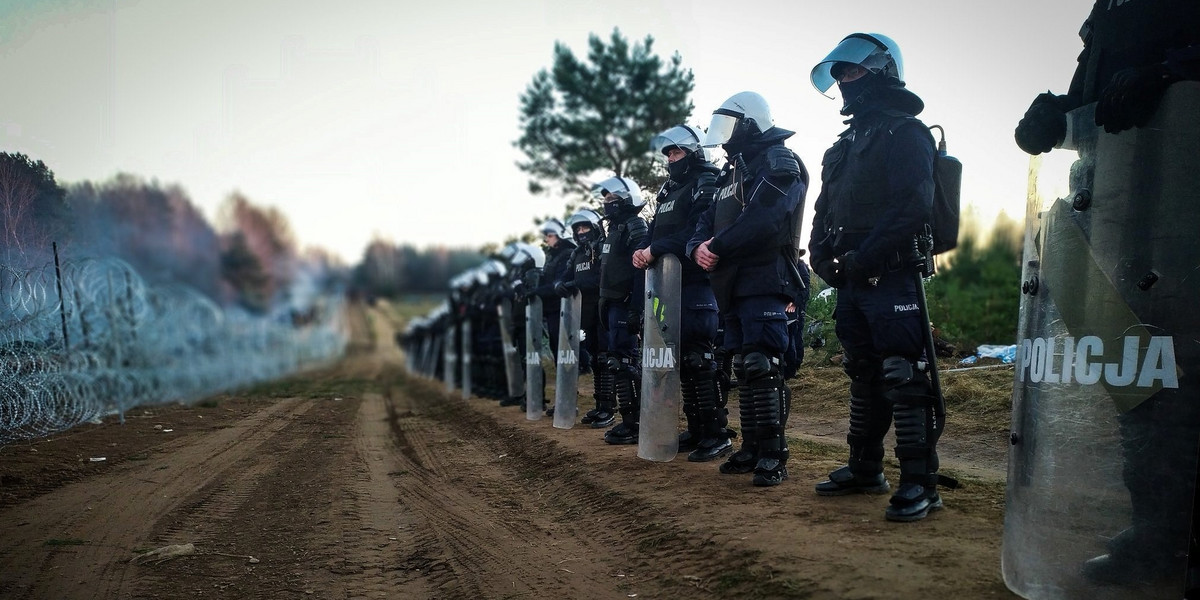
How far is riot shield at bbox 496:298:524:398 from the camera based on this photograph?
1396 centimetres

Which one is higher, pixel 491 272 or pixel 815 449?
pixel 491 272

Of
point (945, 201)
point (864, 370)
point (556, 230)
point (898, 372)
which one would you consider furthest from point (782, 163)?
point (556, 230)

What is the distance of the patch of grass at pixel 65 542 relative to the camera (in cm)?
513

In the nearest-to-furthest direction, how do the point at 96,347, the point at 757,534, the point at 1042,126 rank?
1. the point at 1042,126
2. the point at 757,534
3. the point at 96,347

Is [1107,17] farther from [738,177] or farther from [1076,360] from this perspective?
[738,177]

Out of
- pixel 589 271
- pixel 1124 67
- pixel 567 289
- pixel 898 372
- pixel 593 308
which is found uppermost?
pixel 1124 67

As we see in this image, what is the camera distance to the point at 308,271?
73875mm

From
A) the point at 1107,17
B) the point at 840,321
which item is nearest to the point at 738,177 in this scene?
the point at 840,321

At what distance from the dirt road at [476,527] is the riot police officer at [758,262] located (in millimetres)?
407

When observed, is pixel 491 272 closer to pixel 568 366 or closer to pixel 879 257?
pixel 568 366

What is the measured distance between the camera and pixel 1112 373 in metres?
2.86

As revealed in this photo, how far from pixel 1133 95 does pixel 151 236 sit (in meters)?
28.9

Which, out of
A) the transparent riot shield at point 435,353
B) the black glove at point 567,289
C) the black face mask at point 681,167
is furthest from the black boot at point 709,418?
the transparent riot shield at point 435,353

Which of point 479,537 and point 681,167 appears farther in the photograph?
point 681,167
